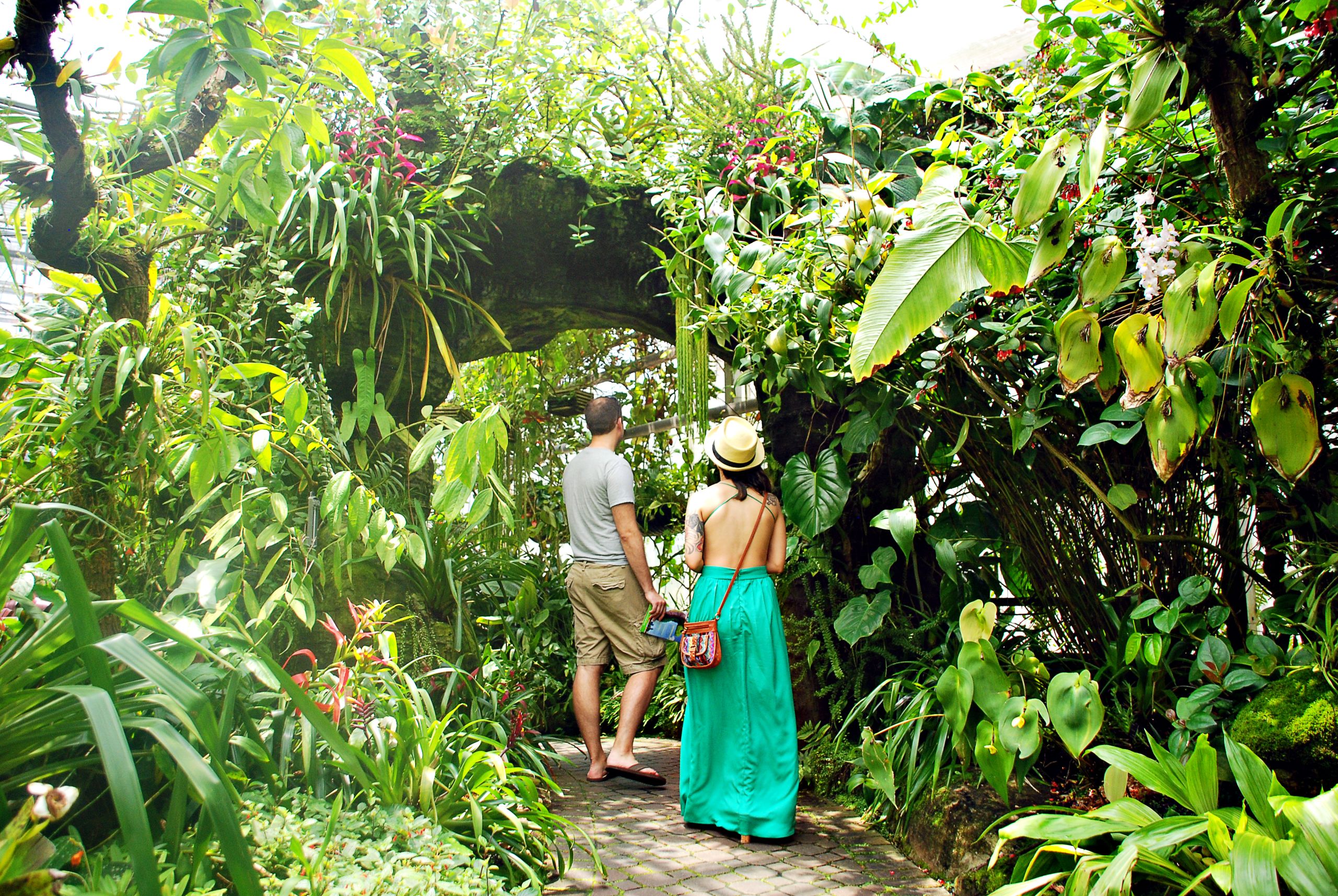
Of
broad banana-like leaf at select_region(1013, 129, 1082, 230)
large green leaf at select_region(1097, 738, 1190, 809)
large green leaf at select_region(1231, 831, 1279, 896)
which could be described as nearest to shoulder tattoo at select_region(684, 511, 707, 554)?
large green leaf at select_region(1097, 738, 1190, 809)

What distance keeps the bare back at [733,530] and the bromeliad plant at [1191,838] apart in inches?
53.1

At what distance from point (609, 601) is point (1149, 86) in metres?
2.70

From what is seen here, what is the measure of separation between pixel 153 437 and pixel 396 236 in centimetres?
169

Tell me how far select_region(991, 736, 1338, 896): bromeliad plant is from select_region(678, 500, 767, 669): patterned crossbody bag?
123 centimetres

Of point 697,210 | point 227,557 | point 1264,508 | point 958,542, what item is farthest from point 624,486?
point 1264,508

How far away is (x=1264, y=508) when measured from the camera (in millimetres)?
2254

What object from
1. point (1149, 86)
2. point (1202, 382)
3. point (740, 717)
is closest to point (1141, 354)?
point (1202, 382)

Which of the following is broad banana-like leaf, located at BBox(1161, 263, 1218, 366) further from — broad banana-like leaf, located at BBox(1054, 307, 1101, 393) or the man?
the man

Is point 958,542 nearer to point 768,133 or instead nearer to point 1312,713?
point 1312,713

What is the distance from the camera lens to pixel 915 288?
1941mm

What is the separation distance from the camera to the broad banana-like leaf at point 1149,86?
67.9 inches

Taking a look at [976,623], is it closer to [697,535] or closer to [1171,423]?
[1171,423]

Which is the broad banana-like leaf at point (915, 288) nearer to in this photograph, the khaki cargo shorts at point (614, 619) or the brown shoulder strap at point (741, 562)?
the brown shoulder strap at point (741, 562)

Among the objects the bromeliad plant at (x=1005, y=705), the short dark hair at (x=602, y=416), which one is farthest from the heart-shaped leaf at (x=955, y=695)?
the short dark hair at (x=602, y=416)
